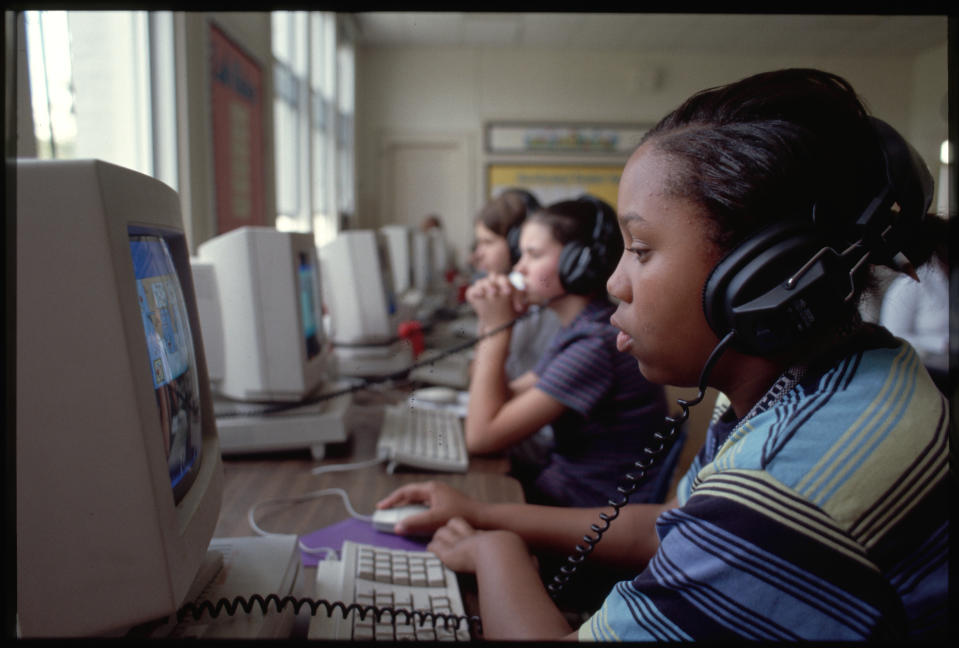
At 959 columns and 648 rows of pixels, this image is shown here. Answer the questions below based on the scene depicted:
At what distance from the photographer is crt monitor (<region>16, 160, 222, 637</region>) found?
0.43 metres

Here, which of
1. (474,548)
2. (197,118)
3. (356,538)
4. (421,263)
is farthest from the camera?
(421,263)

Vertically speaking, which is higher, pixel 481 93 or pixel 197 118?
pixel 481 93

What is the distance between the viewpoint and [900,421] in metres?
0.44

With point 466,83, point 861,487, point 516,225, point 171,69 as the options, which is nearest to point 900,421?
point 861,487

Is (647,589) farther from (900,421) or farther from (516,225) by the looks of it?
(516,225)

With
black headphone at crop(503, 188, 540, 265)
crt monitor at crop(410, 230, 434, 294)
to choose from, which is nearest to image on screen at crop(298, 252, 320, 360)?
black headphone at crop(503, 188, 540, 265)

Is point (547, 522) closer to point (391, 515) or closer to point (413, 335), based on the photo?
point (391, 515)

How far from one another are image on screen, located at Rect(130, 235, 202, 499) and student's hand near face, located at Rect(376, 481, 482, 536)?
330 millimetres

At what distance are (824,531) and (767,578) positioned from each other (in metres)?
0.05

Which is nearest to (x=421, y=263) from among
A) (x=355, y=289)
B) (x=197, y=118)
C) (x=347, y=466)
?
(x=355, y=289)

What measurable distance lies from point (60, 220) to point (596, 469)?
2.95 ft

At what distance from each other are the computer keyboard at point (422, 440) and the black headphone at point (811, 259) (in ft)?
2.62

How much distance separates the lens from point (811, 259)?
1.51ft

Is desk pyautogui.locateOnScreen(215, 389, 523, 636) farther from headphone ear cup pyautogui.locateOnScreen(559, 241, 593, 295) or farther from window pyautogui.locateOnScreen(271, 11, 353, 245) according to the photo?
window pyautogui.locateOnScreen(271, 11, 353, 245)
